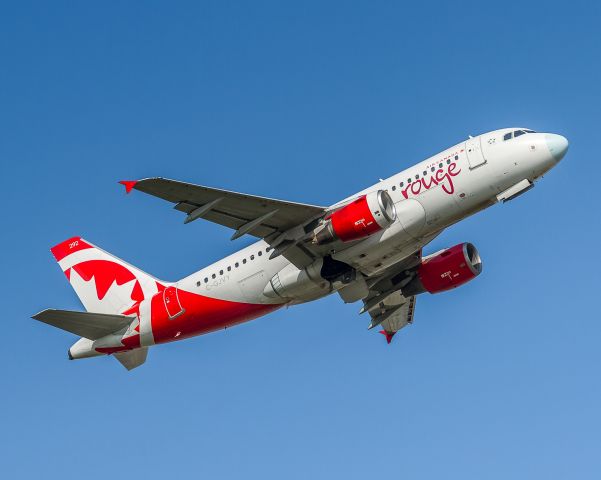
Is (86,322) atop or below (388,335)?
atop

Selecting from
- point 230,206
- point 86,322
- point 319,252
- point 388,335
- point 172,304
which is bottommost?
point 388,335

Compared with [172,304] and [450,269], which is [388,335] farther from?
[172,304]

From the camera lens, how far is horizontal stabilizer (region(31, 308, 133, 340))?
48.0 m

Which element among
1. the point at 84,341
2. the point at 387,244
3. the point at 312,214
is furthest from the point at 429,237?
the point at 84,341

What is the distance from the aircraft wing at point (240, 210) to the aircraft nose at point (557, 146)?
1070 cm

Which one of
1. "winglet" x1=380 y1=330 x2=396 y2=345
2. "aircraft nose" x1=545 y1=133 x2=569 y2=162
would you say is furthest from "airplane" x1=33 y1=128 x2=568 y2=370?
"winglet" x1=380 y1=330 x2=396 y2=345

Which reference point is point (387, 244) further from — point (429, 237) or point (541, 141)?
point (541, 141)

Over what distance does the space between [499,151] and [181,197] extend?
48.0ft

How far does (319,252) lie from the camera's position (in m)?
46.4

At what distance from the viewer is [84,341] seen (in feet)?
167

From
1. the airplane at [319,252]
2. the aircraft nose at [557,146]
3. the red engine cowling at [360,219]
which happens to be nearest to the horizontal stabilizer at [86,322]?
the airplane at [319,252]

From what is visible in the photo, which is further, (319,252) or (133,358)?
(133,358)

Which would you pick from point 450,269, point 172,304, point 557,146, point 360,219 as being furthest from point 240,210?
point 557,146

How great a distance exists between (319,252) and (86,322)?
12588 millimetres
